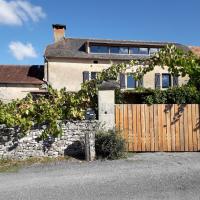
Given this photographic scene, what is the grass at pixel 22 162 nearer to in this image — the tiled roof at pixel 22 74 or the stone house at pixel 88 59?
the stone house at pixel 88 59

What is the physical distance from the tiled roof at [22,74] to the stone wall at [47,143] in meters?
19.6

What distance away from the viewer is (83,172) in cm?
873

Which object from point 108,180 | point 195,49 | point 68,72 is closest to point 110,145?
point 108,180

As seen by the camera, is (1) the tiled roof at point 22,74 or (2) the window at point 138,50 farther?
(2) the window at point 138,50

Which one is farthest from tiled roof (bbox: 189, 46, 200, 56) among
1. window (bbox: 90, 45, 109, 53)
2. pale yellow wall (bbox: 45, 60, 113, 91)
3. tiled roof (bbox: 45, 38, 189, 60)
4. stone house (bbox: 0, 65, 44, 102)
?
stone house (bbox: 0, 65, 44, 102)

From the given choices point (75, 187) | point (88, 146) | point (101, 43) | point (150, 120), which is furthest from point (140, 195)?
point (101, 43)

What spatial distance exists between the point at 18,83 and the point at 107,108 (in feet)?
66.1

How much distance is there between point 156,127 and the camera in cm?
1171

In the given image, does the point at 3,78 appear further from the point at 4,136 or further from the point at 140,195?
the point at 140,195

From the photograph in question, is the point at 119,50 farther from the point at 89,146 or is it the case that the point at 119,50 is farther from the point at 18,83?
the point at 89,146

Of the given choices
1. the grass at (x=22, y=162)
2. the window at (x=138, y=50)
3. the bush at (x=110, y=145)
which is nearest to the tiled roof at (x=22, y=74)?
the window at (x=138, y=50)

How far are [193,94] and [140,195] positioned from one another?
7980 mm

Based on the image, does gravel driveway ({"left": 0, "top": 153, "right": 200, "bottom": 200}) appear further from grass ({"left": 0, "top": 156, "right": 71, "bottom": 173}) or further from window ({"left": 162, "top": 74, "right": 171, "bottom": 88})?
window ({"left": 162, "top": 74, "right": 171, "bottom": 88})

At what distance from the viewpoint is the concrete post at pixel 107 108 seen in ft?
37.7
